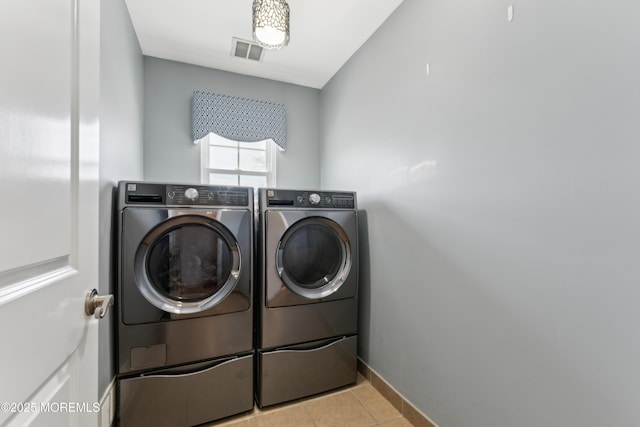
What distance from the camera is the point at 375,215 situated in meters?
1.98

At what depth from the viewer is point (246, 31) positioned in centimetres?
204

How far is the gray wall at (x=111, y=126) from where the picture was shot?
1.29 metres

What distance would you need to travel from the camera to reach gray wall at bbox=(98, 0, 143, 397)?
4.23ft

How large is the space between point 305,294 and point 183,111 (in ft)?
6.42

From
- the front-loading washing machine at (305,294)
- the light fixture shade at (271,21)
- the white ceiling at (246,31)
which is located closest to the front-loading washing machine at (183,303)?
the front-loading washing machine at (305,294)

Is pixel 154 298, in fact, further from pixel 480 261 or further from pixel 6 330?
pixel 480 261

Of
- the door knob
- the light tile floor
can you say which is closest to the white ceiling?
the door knob

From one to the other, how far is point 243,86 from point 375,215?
5.91ft

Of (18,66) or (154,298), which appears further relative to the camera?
(154,298)

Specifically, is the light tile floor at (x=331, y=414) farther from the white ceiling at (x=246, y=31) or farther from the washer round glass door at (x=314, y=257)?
the white ceiling at (x=246, y=31)

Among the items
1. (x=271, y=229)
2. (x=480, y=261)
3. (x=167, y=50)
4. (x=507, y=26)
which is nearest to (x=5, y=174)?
(x=271, y=229)

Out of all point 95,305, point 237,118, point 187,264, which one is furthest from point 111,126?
point 237,118

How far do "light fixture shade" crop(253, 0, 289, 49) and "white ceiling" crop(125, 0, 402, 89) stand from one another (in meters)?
0.32

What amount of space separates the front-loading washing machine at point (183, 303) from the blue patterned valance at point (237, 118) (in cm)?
117
